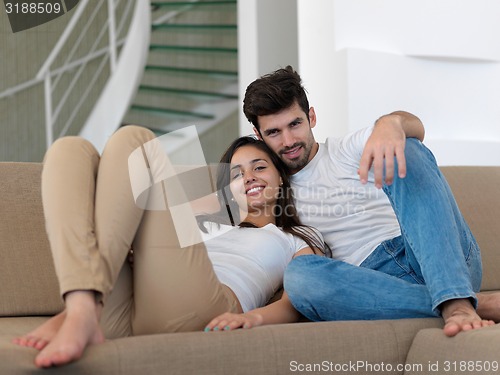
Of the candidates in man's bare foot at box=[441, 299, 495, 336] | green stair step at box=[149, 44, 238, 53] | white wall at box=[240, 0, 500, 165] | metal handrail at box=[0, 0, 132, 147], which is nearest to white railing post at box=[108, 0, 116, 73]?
metal handrail at box=[0, 0, 132, 147]

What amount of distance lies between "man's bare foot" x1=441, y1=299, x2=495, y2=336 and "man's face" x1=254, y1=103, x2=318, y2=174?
2.27ft

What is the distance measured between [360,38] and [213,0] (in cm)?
241

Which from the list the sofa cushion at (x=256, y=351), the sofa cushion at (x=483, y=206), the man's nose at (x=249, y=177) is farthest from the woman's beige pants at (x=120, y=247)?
the sofa cushion at (x=483, y=206)

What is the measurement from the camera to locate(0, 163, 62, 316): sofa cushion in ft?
6.21

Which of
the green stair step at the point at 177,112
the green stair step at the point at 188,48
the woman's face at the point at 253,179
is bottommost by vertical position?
the green stair step at the point at 177,112

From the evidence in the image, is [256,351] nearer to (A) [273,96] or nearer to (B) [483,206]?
(A) [273,96]

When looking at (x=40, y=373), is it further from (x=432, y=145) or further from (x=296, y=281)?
(x=432, y=145)

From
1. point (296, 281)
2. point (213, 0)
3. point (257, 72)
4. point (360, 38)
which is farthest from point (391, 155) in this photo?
point (213, 0)

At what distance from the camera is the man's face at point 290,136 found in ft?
6.85

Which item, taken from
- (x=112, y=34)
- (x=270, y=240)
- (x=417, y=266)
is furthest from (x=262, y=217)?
(x=112, y=34)

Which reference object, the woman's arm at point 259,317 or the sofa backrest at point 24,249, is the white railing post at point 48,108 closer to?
the sofa backrest at point 24,249

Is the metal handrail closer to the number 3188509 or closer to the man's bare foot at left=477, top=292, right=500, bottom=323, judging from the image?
the number 3188509

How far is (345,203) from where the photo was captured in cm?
201

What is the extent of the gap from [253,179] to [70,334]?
93cm
